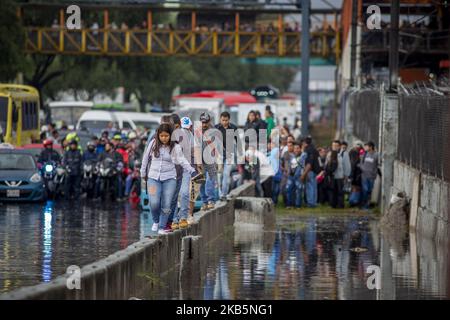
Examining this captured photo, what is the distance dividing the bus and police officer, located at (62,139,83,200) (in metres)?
5.58

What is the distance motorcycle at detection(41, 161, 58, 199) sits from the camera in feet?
115

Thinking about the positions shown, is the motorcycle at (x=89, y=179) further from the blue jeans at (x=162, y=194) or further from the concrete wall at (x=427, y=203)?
the blue jeans at (x=162, y=194)

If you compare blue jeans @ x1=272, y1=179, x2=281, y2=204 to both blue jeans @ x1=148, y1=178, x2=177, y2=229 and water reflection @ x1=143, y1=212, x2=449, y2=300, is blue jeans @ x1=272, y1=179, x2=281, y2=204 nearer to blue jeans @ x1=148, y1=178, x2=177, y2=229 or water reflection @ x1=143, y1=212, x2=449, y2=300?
water reflection @ x1=143, y1=212, x2=449, y2=300

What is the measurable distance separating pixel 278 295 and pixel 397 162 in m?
14.9

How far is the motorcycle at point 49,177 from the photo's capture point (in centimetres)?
3491

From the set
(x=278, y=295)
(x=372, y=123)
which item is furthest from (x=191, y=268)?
(x=372, y=123)

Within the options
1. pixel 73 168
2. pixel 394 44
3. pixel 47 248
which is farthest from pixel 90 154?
pixel 47 248

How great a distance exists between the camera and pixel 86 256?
19.6m

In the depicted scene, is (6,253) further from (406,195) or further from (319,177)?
(319,177)

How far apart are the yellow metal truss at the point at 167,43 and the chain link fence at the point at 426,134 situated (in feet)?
116

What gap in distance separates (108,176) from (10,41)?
19.5 metres

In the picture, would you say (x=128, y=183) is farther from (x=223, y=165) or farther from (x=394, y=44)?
(x=223, y=165)

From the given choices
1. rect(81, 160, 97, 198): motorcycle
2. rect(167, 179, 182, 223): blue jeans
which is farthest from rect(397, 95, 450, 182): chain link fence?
rect(81, 160, 97, 198): motorcycle

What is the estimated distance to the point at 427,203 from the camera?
23969 millimetres
